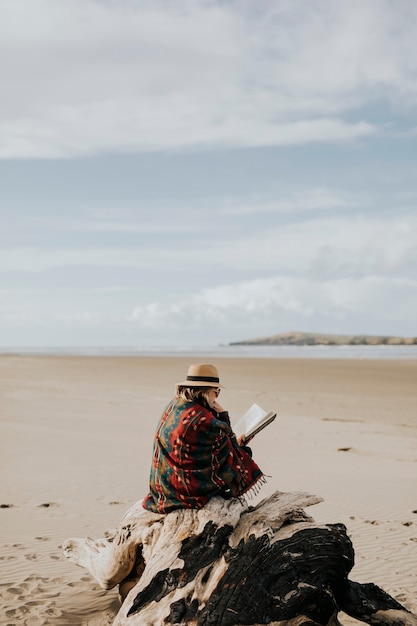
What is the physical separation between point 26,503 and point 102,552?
4058 millimetres

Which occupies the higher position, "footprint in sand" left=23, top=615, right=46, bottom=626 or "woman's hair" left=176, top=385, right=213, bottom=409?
"woman's hair" left=176, top=385, right=213, bottom=409

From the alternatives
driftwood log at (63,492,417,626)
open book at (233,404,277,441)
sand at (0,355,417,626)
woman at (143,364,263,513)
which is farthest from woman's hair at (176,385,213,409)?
sand at (0,355,417,626)

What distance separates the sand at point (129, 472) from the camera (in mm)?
6578

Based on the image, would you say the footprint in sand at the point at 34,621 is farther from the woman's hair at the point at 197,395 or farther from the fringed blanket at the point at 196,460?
the woman's hair at the point at 197,395

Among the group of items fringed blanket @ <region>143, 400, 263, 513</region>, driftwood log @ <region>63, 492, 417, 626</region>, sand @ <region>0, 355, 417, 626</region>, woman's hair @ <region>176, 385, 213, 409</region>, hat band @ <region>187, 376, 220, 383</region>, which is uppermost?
hat band @ <region>187, 376, 220, 383</region>

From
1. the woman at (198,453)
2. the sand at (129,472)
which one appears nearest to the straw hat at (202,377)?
the woman at (198,453)

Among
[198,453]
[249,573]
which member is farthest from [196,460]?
[249,573]

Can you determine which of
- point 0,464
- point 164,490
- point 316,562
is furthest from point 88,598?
point 0,464

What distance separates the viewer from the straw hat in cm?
502

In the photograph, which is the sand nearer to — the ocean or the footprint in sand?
the footprint in sand

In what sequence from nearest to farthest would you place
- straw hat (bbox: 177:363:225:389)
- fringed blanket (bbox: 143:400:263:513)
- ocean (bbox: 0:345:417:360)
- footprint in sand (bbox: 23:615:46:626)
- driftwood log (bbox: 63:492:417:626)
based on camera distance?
1. driftwood log (bbox: 63:492:417:626)
2. fringed blanket (bbox: 143:400:263:513)
3. straw hat (bbox: 177:363:225:389)
4. footprint in sand (bbox: 23:615:46:626)
5. ocean (bbox: 0:345:417:360)

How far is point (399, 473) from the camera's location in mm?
11812

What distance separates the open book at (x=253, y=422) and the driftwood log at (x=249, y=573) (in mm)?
558

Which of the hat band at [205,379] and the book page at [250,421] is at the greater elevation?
the hat band at [205,379]
